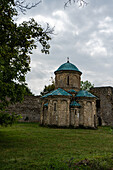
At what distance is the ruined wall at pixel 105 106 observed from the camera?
32125mm

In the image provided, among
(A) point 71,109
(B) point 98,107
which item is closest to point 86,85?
(B) point 98,107

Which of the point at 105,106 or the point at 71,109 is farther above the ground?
the point at 105,106

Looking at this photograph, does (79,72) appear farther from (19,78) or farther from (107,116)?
(19,78)

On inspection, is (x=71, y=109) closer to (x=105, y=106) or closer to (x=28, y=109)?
(x=105, y=106)

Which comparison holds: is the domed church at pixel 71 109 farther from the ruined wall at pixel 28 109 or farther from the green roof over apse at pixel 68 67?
the ruined wall at pixel 28 109

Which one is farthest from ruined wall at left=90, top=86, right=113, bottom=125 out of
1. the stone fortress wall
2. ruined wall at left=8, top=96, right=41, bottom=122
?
ruined wall at left=8, top=96, right=41, bottom=122

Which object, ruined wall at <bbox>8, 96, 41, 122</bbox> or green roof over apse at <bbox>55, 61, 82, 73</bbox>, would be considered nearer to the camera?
green roof over apse at <bbox>55, 61, 82, 73</bbox>

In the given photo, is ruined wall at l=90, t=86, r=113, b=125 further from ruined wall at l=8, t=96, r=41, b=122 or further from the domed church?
ruined wall at l=8, t=96, r=41, b=122

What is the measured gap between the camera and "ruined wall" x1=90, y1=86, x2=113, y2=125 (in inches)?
1265

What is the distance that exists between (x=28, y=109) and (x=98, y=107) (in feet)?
49.9

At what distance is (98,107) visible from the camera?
34.1 m

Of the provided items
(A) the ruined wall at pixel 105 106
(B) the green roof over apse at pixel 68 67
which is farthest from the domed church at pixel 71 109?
(A) the ruined wall at pixel 105 106

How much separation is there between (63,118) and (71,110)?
5.60 ft

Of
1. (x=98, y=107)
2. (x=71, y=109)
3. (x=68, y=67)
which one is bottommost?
(x=71, y=109)
